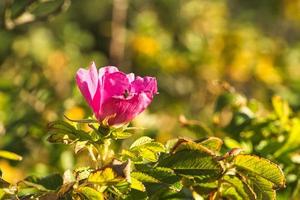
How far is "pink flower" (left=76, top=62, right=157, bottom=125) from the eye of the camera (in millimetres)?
796

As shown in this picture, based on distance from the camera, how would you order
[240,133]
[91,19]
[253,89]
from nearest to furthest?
1. [240,133]
2. [253,89]
3. [91,19]

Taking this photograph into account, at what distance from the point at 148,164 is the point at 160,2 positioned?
Answer: 4.01m

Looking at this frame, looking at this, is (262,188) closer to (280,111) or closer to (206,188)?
(206,188)

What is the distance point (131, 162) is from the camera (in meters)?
0.83

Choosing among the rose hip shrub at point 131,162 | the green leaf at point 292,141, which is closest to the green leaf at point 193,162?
the rose hip shrub at point 131,162

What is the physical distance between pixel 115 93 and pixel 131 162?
0.09 m

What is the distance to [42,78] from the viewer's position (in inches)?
76.2

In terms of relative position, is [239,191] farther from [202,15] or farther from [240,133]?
[202,15]

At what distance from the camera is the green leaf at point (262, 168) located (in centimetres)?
84

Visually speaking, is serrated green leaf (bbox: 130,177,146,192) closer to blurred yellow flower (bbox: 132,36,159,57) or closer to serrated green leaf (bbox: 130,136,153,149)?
serrated green leaf (bbox: 130,136,153,149)

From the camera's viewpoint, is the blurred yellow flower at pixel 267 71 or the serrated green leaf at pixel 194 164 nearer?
the serrated green leaf at pixel 194 164

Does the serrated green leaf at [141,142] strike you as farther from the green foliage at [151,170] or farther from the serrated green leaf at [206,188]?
the serrated green leaf at [206,188]

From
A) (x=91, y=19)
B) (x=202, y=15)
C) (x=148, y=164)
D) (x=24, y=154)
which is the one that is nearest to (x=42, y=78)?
(x=24, y=154)

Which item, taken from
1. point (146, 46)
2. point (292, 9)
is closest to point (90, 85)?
point (146, 46)
